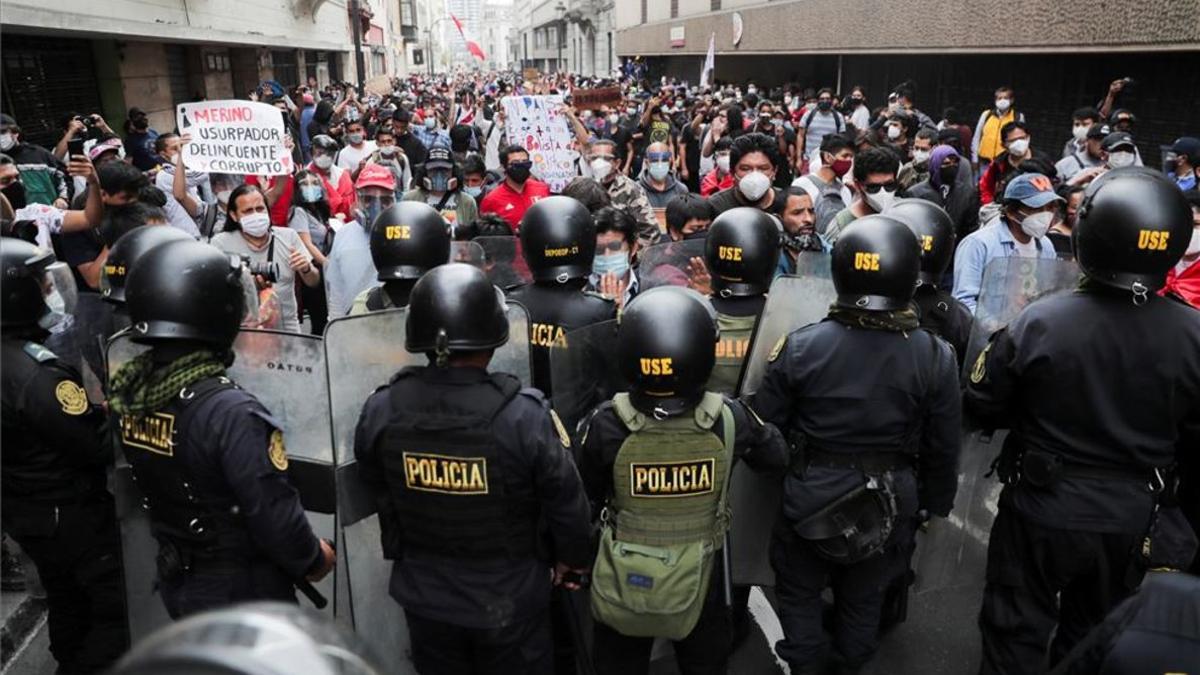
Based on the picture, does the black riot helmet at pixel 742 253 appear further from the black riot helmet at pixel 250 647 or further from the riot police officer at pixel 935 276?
the black riot helmet at pixel 250 647

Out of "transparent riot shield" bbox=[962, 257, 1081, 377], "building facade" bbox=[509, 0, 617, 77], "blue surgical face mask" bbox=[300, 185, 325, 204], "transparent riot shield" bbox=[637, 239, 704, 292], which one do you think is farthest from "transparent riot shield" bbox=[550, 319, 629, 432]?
"building facade" bbox=[509, 0, 617, 77]

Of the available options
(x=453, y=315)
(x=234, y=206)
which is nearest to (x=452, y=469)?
(x=453, y=315)

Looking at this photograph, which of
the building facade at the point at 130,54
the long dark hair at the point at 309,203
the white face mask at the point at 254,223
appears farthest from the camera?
the building facade at the point at 130,54

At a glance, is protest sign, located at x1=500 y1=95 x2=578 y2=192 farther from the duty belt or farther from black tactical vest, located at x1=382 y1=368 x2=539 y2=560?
black tactical vest, located at x1=382 y1=368 x2=539 y2=560

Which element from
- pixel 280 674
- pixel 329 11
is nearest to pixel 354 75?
pixel 329 11

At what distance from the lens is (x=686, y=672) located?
303 centimetres

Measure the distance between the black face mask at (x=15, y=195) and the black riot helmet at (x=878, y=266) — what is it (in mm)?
5716

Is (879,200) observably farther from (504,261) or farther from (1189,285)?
(504,261)

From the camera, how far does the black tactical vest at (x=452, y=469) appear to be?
2428mm

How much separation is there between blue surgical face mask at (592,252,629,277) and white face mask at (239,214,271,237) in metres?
1.95

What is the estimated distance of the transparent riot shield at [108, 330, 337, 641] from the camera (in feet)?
9.52

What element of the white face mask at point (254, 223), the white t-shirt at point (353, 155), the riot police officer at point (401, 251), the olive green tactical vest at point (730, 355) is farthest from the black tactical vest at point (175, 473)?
the white t-shirt at point (353, 155)

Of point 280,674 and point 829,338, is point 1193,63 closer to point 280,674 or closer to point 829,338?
point 829,338

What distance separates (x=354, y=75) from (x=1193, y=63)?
117 feet
